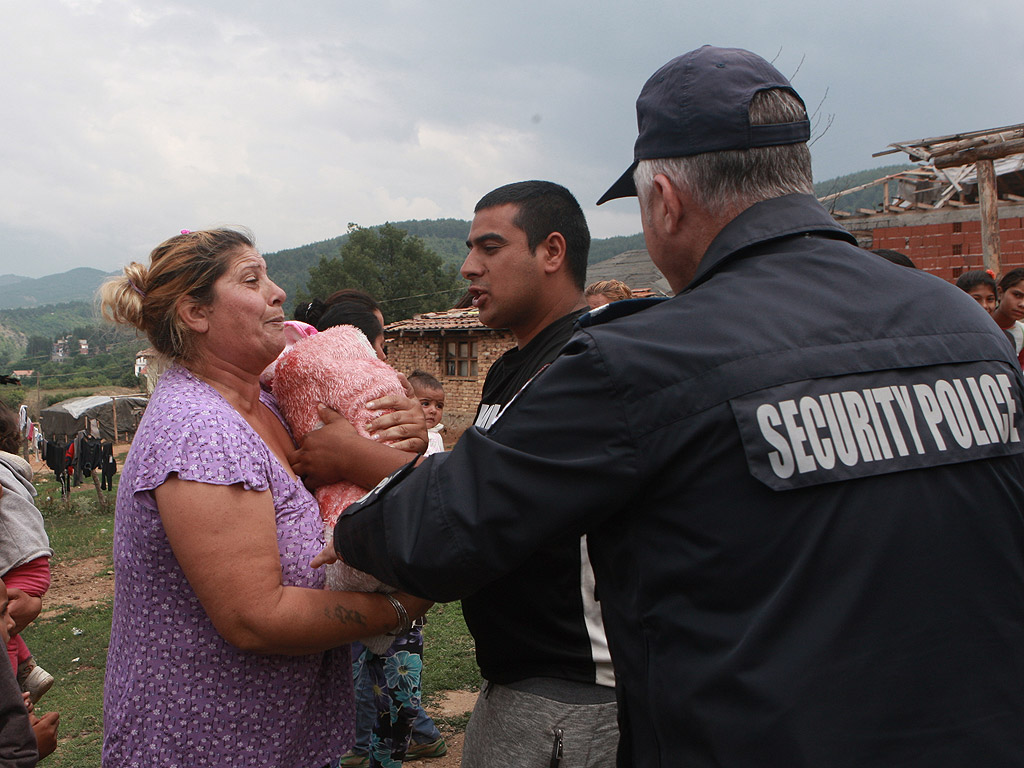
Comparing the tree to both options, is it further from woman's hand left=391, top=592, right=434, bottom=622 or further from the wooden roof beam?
woman's hand left=391, top=592, right=434, bottom=622

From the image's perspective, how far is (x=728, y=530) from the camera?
3.77 ft

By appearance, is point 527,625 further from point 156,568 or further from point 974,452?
point 974,452

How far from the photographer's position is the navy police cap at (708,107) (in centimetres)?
132

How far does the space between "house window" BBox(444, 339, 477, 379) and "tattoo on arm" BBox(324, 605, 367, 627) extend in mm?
20660

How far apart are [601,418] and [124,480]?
1.23 meters

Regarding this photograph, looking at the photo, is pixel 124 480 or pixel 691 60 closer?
pixel 691 60

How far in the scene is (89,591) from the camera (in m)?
9.16

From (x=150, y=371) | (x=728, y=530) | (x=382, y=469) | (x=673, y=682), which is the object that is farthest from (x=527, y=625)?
(x=150, y=371)

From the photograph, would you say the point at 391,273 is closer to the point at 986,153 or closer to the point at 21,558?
the point at 986,153

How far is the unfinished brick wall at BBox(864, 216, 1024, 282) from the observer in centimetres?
1206

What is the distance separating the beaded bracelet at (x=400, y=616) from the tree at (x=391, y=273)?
47.9m

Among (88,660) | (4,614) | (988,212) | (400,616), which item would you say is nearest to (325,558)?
(400,616)

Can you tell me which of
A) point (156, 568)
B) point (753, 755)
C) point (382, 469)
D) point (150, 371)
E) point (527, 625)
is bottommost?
point (527, 625)

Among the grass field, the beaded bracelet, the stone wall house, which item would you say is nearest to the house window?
the stone wall house
